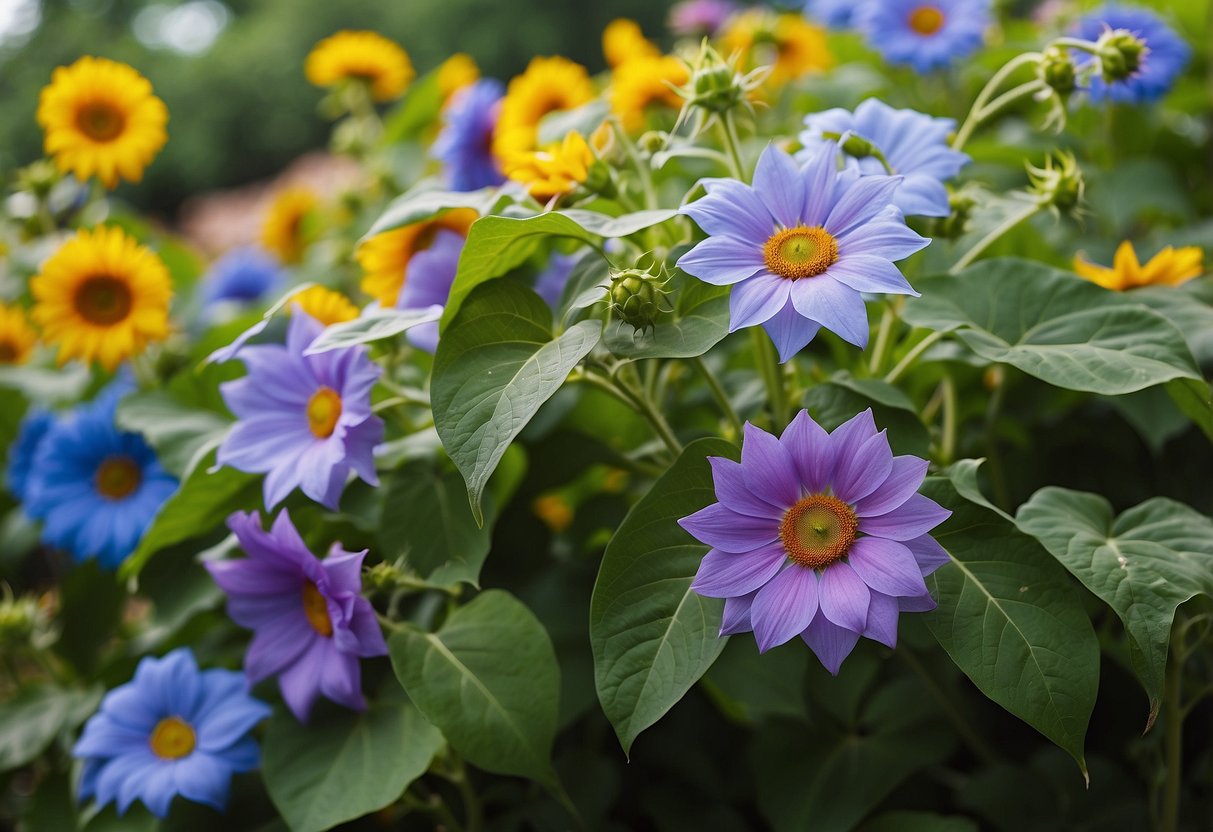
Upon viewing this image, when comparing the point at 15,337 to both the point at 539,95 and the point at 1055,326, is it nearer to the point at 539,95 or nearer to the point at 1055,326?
the point at 539,95

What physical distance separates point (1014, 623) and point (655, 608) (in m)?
0.21

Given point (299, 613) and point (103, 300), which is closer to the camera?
point (299, 613)

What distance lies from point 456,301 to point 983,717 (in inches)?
25.7

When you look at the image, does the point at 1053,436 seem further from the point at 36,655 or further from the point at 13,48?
the point at 13,48

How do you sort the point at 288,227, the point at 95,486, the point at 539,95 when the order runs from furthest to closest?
1. the point at 288,227
2. the point at 539,95
3. the point at 95,486

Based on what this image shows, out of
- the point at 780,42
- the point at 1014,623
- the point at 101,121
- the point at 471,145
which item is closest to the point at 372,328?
the point at 1014,623

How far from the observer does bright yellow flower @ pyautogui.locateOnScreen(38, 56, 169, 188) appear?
3.73ft

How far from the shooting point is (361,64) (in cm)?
148

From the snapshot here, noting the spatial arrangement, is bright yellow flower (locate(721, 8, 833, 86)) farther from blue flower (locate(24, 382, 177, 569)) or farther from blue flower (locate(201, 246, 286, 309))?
blue flower (locate(24, 382, 177, 569))

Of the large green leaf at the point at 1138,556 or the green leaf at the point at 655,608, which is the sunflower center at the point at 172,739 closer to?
the green leaf at the point at 655,608

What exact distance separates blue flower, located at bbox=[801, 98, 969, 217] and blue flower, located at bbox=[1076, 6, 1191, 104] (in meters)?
0.39

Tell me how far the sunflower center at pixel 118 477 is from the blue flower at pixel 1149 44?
3.52 feet

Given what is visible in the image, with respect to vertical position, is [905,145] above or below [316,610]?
above

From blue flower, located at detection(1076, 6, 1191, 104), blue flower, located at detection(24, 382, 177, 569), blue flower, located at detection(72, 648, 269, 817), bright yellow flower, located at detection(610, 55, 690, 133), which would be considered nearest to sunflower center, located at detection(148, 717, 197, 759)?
blue flower, located at detection(72, 648, 269, 817)
